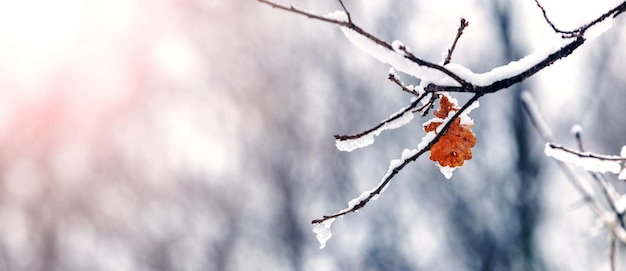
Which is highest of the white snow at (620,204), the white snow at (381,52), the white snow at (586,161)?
the white snow at (620,204)

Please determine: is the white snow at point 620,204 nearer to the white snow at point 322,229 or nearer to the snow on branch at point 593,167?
the snow on branch at point 593,167

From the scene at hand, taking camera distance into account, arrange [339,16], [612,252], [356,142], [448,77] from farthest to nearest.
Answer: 1. [612,252]
2. [356,142]
3. [448,77]
4. [339,16]

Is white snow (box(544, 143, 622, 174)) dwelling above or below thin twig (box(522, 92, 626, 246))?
below

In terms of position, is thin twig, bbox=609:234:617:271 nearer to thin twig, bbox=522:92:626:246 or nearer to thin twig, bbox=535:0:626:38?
thin twig, bbox=522:92:626:246

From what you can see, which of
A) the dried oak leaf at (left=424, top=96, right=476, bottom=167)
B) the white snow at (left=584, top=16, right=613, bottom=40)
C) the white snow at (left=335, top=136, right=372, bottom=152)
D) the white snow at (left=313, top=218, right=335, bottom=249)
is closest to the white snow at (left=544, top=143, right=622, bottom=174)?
the dried oak leaf at (left=424, top=96, right=476, bottom=167)

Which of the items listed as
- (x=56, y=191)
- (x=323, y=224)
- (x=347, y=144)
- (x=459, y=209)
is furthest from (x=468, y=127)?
(x=56, y=191)

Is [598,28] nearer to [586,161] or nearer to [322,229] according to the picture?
[586,161]

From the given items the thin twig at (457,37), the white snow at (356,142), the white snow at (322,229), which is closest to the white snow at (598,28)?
the thin twig at (457,37)

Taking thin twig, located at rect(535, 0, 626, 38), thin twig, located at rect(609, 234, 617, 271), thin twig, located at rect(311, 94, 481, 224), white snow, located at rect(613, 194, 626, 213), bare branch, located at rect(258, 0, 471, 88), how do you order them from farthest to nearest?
white snow, located at rect(613, 194, 626, 213) → thin twig, located at rect(609, 234, 617, 271) → thin twig, located at rect(311, 94, 481, 224) → thin twig, located at rect(535, 0, 626, 38) → bare branch, located at rect(258, 0, 471, 88)

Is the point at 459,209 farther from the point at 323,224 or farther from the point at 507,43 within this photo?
the point at 323,224

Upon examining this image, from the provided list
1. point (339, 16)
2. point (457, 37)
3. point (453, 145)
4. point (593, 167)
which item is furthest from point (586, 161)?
point (339, 16)

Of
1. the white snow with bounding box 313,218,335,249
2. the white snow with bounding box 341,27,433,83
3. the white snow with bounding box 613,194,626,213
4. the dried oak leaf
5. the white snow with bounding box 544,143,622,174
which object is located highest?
the white snow with bounding box 613,194,626,213
